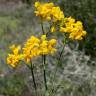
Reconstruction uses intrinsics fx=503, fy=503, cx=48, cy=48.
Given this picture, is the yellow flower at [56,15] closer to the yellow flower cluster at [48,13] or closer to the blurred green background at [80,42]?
the yellow flower cluster at [48,13]

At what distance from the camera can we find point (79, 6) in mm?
7328

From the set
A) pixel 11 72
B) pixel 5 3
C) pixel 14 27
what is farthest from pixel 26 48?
pixel 5 3

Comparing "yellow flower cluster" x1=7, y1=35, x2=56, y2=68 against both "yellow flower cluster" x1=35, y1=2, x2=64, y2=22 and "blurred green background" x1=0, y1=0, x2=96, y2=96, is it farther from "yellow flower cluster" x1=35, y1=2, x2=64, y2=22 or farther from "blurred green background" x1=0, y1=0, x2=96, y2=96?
"blurred green background" x1=0, y1=0, x2=96, y2=96

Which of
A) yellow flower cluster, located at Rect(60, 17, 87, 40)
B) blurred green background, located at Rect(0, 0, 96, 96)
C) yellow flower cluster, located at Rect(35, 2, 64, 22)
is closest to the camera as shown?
yellow flower cluster, located at Rect(60, 17, 87, 40)

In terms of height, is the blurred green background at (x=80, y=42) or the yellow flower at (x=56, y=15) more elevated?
the yellow flower at (x=56, y=15)

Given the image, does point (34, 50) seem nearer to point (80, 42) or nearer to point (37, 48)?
point (37, 48)

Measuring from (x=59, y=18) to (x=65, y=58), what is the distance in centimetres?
256

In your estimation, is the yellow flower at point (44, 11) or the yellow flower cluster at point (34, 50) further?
the yellow flower at point (44, 11)

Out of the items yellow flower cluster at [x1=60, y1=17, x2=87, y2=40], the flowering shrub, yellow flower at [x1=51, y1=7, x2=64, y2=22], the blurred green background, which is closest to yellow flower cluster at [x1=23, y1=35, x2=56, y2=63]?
the flowering shrub

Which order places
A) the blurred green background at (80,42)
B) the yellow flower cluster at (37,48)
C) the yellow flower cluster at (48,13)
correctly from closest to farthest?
1. the yellow flower cluster at (37,48)
2. the yellow flower cluster at (48,13)
3. the blurred green background at (80,42)

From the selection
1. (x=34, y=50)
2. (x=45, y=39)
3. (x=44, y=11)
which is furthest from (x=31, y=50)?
(x=44, y=11)

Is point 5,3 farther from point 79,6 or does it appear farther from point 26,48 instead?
point 26,48

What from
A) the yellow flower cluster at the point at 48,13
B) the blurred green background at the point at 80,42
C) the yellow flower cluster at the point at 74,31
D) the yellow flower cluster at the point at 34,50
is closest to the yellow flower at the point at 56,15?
the yellow flower cluster at the point at 48,13

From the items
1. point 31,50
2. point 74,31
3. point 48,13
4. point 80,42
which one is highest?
point 48,13
